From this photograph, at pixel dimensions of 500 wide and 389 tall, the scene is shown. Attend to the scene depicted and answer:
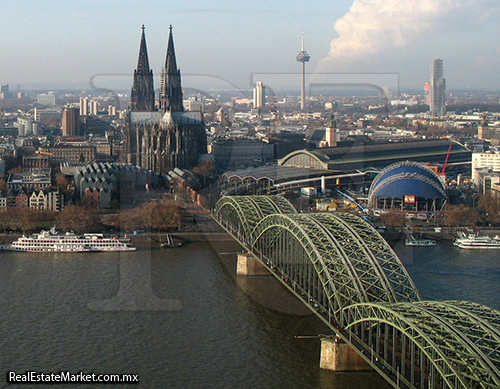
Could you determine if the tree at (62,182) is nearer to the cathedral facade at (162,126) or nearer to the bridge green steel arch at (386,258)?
the cathedral facade at (162,126)

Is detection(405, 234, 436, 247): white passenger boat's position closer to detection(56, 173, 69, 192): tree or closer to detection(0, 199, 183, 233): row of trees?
detection(0, 199, 183, 233): row of trees

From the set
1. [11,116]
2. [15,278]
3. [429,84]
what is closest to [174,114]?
[15,278]

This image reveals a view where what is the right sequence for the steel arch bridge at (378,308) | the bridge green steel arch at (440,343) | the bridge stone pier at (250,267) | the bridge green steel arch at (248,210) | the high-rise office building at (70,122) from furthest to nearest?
the high-rise office building at (70,122)
the bridge green steel arch at (248,210)
the bridge stone pier at (250,267)
the steel arch bridge at (378,308)
the bridge green steel arch at (440,343)

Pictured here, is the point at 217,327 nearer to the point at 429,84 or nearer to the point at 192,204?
the point at 192,204

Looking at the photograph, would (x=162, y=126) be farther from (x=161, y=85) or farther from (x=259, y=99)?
(x=259, y=99)

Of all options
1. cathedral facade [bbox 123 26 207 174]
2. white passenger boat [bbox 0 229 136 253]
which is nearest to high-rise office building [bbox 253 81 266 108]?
cathedral facade [bbox 123 26 207 174]

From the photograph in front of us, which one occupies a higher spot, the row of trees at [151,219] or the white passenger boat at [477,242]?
the row of trees at [151,219]

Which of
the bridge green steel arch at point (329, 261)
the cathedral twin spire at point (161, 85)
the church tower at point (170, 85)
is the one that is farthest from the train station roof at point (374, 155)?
the bridge green steel arch at point (329, 261)
